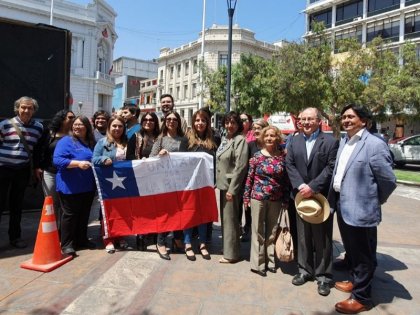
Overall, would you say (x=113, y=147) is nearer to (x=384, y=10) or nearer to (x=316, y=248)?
(x=316, y=248)

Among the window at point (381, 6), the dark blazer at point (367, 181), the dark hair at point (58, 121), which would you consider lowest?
the dark blazer at point (367, 181)

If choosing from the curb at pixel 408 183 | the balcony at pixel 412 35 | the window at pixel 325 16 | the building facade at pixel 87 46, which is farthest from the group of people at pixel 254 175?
the window at pixel 325 16

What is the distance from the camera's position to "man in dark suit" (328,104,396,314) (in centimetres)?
369

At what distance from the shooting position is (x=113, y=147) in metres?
5.08

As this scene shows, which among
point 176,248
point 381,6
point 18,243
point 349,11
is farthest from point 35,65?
point 349,11

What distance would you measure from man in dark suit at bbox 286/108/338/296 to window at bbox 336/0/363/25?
158ft

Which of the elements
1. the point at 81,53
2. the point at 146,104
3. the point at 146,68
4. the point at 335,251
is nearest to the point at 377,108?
the point at 335,251

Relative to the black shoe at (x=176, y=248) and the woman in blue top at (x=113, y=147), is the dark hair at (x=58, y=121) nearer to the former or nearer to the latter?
the woman in blue top at (x=113, y=147)

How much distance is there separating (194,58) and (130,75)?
33.4 meters

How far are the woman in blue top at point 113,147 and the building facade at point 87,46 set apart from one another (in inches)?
1562

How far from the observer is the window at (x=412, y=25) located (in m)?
40.2

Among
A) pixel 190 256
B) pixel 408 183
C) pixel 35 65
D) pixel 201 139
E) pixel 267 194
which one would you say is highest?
pixel 35 65

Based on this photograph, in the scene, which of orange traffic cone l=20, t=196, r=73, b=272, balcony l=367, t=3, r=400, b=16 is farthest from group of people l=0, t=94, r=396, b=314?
balcony l=367, t=3, r=400, b=16

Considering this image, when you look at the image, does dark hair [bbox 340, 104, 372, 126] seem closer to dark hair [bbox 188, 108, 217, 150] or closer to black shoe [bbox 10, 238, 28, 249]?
dark hair [bbox 188, 108, 217, 150]
